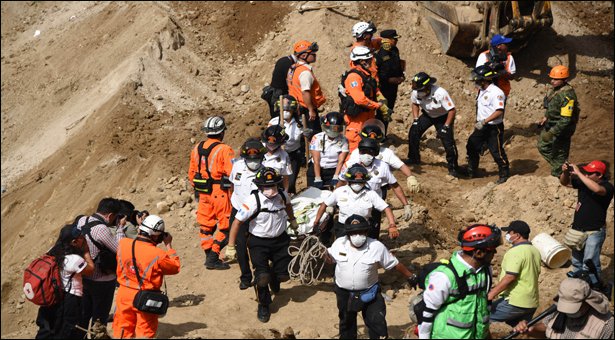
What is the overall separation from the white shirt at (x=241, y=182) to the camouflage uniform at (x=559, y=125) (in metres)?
5.19

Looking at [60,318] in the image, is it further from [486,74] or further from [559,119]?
[559,119]

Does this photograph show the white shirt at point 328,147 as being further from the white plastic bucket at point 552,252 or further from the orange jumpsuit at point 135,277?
the orange jumpsuit at point 135,277

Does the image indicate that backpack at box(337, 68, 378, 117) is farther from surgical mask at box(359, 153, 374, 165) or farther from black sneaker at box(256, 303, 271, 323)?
black sneaker at box(256, 303, 271, 323)

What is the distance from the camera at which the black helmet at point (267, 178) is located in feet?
31.5

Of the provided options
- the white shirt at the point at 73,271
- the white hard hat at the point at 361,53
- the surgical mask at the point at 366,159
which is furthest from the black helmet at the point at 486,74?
the white shirt at the point at 73,271

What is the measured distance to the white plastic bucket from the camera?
10070mm

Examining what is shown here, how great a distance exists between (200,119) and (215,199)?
→ 17.8 ft

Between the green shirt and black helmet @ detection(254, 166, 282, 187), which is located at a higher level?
black helmet @ detection(254, 166, 282, 187)

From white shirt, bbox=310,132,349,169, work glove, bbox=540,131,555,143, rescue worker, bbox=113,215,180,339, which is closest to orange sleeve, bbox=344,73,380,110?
white shirt, bbox=310,132,349,169

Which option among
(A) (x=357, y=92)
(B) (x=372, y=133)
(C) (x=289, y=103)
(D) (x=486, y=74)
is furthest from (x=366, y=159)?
(D) (x=486, y=74)

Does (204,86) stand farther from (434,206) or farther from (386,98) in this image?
(434,206)

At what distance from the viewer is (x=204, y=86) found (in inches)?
685

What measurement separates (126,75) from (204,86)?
5.59ft

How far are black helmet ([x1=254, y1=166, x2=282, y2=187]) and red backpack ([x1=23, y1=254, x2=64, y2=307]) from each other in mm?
2532
